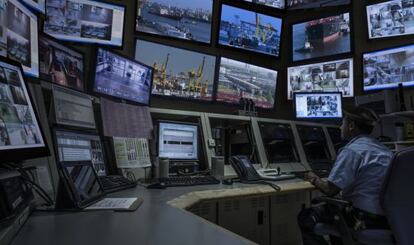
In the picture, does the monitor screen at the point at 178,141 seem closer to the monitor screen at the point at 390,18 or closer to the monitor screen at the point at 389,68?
the monitor screen at the point at 389,68

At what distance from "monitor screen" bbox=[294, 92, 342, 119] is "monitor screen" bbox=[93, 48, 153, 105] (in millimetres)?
1872

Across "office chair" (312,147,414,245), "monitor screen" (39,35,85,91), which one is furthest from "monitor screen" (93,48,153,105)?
"office chair" (312,147,414,245)

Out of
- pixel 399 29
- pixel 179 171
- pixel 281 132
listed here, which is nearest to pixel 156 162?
pixel 179 171

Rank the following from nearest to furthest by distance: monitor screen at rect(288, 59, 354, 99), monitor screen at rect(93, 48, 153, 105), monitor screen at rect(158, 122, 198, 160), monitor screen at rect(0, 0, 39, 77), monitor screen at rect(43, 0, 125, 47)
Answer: monitor screen at rect(0, 0, 39, 77) → monitor screen at rect(93, 48, 153, 105) → monitor screen at rect(158, 122, 198, 160) → monitor screen at rect(43, 0, 125, 47) → monitor screen at rect(288, 59, 354, 99)

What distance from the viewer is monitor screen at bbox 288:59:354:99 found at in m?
3.67

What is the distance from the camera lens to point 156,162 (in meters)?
2.01

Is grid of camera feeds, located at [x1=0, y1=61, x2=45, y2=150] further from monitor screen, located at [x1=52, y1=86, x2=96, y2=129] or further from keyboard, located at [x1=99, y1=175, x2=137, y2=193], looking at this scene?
keyboard, located at [x1=99, y1=175, x2=137, y2=193]

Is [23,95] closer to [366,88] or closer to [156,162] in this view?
[156,162]

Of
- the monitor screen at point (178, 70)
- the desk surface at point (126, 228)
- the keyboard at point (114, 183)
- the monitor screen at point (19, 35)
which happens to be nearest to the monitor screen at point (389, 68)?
the monitor screen at point (178, 70)

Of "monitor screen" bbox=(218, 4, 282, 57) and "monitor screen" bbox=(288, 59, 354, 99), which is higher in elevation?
"monitor screen" bbox=(218, 4, 282, 57)

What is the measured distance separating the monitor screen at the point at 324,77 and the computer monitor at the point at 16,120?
333 cm

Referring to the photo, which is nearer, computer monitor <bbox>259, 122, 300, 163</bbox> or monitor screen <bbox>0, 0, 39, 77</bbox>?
monitor screen <bbox>0, 0, 39, 77</bbox>

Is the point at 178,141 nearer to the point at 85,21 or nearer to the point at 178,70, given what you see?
the point at 178,70

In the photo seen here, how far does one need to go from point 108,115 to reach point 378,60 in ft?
10.00
